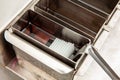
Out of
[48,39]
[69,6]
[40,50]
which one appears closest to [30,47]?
[40,50]

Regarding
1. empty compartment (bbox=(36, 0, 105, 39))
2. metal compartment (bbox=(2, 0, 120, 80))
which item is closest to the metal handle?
metal compartment (bbox=(2, 0, 120, 80))

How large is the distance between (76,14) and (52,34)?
130 mm

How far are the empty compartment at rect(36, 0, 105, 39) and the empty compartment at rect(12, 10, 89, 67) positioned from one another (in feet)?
0.23

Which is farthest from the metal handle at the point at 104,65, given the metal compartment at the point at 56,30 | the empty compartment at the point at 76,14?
the empty compartment at the point at 76,14

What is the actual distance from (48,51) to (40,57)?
0.03 metres

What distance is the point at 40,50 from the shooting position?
0.72 m

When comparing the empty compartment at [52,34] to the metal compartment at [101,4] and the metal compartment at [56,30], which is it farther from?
the metal compartment at [101,4]

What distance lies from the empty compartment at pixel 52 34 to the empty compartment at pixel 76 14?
71 mm

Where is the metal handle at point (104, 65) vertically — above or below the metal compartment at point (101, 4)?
above

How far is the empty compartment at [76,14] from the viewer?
87cm

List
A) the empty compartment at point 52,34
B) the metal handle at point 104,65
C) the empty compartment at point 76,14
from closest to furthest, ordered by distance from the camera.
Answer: the metal handle at point 104,65, the empty compartment at point 52,34, the empty compartment at point 76,14

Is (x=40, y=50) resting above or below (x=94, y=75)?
above

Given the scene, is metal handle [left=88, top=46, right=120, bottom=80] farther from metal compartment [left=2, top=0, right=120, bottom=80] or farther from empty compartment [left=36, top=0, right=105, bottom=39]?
empty compartment [left=36, top=0, right=105, bottom=39]

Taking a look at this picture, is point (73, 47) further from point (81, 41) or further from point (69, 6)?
point (69, 6)
